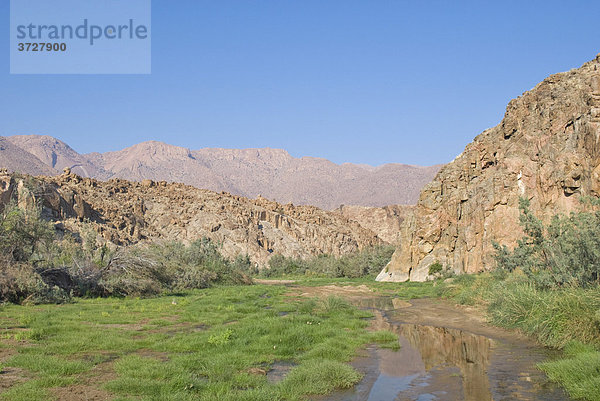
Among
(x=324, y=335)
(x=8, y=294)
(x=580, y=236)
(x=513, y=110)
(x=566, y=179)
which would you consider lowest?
(x=324, y=335)

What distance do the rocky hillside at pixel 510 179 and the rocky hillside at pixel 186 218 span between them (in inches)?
1411

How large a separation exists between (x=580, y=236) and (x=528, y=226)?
9.39 feet

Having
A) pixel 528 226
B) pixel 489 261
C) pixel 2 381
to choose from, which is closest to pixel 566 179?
pixel 489 261

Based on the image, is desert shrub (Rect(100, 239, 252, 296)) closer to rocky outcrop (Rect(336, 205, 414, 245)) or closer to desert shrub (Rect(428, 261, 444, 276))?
desert shrub (Rect(428, 261, 444, 276))

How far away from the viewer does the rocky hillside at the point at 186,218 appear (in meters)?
67.2

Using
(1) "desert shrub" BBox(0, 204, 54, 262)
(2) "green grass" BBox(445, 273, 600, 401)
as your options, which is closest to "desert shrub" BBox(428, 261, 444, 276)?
(2) "green grass" BBox(445, 273, 600, 401)

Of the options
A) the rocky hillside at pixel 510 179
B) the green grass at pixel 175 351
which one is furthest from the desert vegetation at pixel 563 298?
the rocky hillside at pixel 510 179

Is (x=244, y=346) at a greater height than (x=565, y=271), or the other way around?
(x=565, y=271)

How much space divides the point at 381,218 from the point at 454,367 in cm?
12289

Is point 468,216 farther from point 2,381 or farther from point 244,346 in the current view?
point 2,381

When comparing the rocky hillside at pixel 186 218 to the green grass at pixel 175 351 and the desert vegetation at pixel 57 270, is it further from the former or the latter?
the green grass at pixel 175 351

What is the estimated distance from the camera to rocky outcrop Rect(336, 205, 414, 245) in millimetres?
126500

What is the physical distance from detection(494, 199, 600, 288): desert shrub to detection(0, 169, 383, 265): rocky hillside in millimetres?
57575

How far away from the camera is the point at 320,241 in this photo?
329ft
